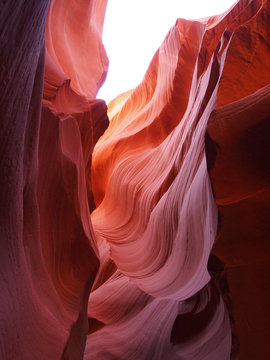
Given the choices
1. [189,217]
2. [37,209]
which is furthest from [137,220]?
[37,209]

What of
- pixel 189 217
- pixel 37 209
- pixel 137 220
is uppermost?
pixel 37 209

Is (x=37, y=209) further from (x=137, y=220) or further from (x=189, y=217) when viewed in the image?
(x=137, y=220)

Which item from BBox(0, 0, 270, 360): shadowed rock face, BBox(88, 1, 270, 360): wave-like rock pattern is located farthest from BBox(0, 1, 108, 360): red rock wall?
BBox(88, 1, 270, 360): wave-like rock pattern

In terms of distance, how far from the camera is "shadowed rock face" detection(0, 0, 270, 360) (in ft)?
3.55

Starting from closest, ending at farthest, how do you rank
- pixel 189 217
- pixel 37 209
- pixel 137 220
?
pixel 37 209
pixel 189 217
pixel 137 220

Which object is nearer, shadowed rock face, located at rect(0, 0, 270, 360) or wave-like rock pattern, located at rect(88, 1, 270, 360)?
shadowed rock face, located at rect(0, 0, 270, 360)

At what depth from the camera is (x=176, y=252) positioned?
2.58 m

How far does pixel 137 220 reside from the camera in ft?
12.5

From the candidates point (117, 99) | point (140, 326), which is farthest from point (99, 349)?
point (117, 99)

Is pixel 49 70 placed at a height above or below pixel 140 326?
above

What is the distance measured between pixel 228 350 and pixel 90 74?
328 centimetres

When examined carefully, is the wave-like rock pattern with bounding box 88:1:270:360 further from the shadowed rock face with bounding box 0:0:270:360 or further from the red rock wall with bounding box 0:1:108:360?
the red rock wall with bounding box 0:1:108:360

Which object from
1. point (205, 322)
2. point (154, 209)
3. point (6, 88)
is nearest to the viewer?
point (6, 88)

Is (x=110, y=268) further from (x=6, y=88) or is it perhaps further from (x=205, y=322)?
(x=6, y=88)
